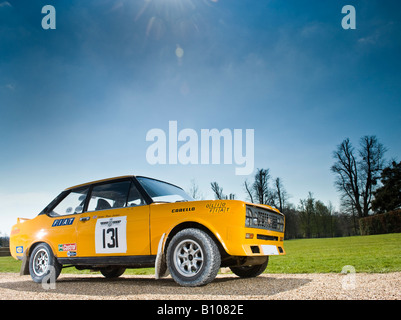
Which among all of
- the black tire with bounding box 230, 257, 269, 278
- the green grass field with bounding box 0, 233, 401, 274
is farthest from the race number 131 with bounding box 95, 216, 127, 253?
the green grass field with bounding box 0, 233, 401, 274

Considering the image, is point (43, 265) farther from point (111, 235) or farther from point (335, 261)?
point (335, 261)

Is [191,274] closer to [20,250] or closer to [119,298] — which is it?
[119,298]

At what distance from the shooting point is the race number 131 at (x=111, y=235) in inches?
209

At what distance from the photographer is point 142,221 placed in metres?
5.14

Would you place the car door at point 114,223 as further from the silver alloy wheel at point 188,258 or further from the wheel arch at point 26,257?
the wheel arch at point 26,257

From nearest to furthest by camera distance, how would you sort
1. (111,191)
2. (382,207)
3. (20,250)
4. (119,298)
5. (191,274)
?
1. (119,298)
2. (191,274)
3. (111,191)
4. (20,250)
5. (382,207)

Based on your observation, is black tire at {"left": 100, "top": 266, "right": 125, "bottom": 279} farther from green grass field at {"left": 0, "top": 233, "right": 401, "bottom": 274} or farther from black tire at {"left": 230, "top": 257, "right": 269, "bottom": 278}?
black tire at {"left": 230, "top": 257, "right": 269, "bottom": 278}

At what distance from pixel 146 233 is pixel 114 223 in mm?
700

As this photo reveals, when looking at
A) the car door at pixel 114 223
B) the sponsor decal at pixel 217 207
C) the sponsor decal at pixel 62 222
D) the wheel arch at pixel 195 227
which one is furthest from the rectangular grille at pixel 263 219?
the sponsor decal at pixel 62 222

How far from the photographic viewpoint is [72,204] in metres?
6.46

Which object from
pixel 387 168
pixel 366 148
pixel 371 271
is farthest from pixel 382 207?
pixel 371 271
